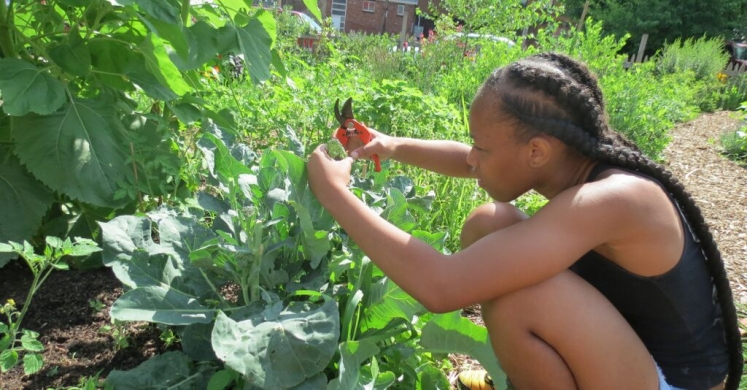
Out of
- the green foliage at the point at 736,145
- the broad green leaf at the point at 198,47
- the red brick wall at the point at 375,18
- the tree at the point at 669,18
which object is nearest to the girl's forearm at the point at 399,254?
the broad green leaf at the point at 198,47

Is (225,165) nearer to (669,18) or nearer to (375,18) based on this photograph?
(669,18)

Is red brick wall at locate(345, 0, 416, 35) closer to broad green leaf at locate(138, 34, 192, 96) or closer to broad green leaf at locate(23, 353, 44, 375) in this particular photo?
broad green leaf at locate(138, 34, 192, 96)

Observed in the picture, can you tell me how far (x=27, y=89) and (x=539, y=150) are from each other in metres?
1.51

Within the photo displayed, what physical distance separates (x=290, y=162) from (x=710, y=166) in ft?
18.8

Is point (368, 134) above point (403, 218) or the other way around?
above

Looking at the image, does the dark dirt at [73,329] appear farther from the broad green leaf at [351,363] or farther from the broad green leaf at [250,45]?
the broad green leaf at [250,45]

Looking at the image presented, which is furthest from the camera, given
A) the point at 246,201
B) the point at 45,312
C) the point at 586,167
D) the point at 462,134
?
the point at 462,134

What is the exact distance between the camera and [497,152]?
147 centimetres

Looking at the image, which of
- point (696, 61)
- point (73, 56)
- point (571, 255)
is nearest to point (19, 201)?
point (73, 56)

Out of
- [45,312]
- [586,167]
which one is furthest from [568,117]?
[45,312]

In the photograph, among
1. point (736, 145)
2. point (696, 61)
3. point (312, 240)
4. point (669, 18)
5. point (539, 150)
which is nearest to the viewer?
point (539, 150)

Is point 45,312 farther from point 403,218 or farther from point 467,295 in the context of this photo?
point 467,295

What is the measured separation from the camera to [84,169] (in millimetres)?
1938

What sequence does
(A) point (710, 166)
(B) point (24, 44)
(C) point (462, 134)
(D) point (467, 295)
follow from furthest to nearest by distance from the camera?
1. (A) point (710, 166)
2. (C) point (462, 134)
3. (B) point (24, 44)
4. (D) point (467, 295)
